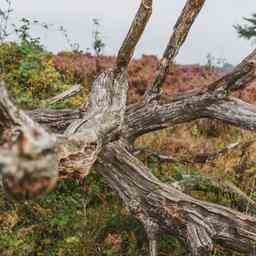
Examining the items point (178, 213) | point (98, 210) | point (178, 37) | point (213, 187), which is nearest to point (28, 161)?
point (178, 213)

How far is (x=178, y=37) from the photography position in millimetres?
5648

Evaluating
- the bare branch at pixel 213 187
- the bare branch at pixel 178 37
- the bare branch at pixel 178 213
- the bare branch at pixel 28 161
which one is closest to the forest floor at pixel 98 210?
the bare branch at pixel 213 187

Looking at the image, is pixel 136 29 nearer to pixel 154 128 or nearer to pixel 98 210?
pixel 154 128

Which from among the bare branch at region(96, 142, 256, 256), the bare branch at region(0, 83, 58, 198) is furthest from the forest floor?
the bare branch at region(0, 83, 58, 198)

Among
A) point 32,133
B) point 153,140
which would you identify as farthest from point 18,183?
point 153,140

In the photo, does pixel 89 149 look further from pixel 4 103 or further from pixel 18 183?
pixel 18 183

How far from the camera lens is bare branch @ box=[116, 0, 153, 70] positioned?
206 inches

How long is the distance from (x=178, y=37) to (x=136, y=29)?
561 mm

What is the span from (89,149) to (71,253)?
1.71 m

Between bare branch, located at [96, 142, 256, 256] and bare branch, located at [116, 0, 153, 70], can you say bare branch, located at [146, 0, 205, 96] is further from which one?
bare branch, located at [96, 142, 256, 256]

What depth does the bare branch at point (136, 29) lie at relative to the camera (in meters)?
5.23

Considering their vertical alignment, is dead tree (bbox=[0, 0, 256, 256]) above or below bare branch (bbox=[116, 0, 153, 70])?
below

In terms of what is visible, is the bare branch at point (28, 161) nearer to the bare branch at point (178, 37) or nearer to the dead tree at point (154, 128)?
the dead tree at point (154, 128)

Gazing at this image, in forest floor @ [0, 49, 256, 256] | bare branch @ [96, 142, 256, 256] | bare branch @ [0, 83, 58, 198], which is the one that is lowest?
forest floor @ [0, 49, 256, 256]
